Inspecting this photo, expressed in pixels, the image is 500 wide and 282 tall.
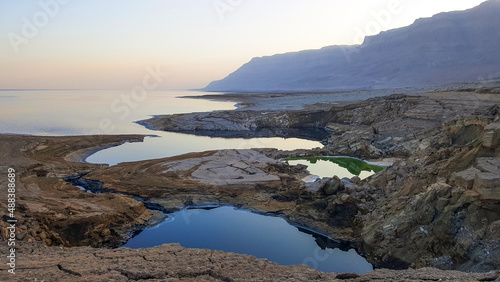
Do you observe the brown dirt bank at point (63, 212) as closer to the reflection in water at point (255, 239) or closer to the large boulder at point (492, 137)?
the reflection in water at point (255, 239)

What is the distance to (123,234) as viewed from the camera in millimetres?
11758

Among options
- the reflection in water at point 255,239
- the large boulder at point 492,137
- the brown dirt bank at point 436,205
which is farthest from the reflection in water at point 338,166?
the large boulder at point 492,137

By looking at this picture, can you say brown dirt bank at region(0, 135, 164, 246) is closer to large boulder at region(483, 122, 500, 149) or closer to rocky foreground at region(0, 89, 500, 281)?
rocky foreground at region(0, 89, 500, 281)

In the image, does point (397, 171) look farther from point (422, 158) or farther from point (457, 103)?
point (457, 103)

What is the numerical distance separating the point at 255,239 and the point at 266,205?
2894 millimetres

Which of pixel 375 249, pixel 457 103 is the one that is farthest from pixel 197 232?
pixel 457 103

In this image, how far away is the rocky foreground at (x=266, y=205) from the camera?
21.5 feet

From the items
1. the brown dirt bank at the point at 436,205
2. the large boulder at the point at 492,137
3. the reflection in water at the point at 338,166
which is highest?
the large boulder at the point at 492,137

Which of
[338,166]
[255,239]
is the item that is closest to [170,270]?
[255,239]

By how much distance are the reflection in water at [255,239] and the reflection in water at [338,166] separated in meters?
7.67

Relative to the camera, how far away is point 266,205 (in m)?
14.4

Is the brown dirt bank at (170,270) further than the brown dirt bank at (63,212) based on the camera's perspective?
No

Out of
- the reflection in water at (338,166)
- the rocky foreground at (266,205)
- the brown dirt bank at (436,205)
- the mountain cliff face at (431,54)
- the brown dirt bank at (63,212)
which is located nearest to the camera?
the rocky foreground at (266,205)

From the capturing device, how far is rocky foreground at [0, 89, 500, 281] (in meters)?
6.56
